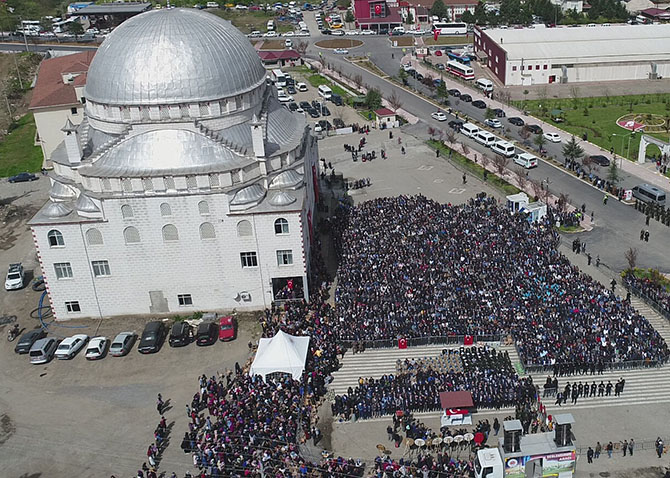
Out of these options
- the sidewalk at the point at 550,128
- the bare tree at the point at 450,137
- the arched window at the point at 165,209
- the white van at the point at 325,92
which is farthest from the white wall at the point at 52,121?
the sidewalk at the point at 550,128

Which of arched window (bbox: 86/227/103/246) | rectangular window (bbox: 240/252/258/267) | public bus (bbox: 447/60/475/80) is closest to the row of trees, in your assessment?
public bus (bbox: 447/60/475/80)

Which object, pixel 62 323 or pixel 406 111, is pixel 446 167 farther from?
pixel 62 323

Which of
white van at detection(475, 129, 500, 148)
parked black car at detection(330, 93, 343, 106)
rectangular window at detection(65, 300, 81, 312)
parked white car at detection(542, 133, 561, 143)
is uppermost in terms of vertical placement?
parked black car at detection(330, 93, 343, 106)

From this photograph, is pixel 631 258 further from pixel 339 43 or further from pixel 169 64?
pixel 339 43

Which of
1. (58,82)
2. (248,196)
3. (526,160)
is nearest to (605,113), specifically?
(526,160)

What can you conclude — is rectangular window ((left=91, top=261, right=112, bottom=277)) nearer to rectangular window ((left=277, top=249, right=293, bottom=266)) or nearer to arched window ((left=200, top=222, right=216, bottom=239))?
arched window ((left=200, top=222, right=216, bottom=239))

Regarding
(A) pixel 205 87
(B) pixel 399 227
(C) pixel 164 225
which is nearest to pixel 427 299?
(B) pixel 399 227

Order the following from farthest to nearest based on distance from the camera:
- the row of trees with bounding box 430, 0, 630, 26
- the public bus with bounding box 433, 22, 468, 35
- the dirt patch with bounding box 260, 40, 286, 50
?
the row of trees with bounding box 430, 0, 630, 26, the public bus with bounding box 433, 22, 468, 35, the dirt patch with bounding box 260, 40, 286, 50
